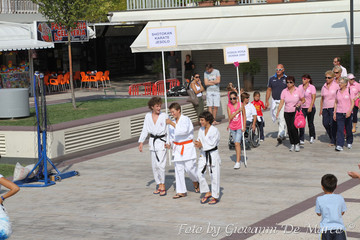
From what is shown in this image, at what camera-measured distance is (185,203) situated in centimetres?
1106

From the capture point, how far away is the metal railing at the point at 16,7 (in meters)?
31.0

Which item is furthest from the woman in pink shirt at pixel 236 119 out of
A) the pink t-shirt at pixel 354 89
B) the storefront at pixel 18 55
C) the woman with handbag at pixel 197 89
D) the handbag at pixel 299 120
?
the storefront at pixel 18 55

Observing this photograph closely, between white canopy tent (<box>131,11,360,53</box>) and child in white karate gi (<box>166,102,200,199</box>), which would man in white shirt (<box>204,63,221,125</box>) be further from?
white canopy tent (<box>131,11,360,53</box>)

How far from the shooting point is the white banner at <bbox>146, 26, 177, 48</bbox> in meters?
15.0

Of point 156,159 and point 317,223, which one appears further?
point 156,159

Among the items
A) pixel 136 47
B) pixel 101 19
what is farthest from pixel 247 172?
pixel 101 19

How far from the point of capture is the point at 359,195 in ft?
35.7

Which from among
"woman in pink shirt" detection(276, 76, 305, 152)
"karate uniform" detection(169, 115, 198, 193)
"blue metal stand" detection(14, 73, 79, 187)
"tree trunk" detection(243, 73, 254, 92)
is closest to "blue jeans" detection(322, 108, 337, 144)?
"woman in pink shirt" detection(276, 76, 305, 152)

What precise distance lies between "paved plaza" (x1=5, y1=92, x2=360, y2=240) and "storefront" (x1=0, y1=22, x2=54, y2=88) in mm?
13326

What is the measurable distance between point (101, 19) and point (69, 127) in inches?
944

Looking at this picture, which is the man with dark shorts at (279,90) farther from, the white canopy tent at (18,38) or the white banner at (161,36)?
the white canopy tent at (18,38)

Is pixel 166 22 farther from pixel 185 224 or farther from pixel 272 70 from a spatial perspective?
pixel 185 224

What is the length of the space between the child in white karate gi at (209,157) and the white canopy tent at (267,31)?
17742mm

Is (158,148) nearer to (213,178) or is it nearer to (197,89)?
(213,178)
